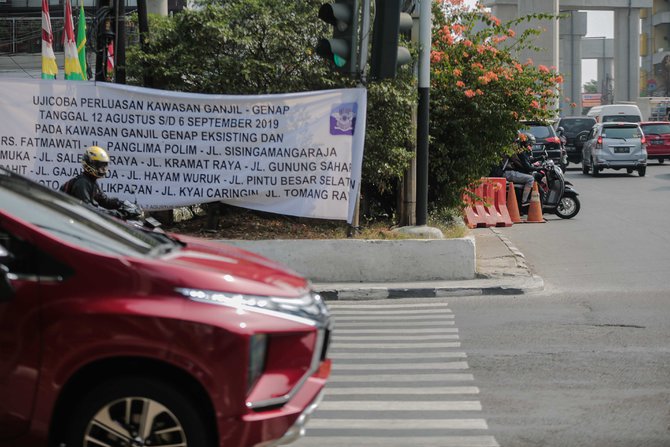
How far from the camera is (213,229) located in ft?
45.2

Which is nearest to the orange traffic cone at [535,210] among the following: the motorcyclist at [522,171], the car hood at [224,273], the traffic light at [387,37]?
the motorcyclist at [522,171]

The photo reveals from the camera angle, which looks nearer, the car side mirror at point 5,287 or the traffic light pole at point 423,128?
the car side mirror at point 5,287

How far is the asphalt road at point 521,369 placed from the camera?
6.27 metres

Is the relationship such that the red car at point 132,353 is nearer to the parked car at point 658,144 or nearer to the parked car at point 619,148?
the parked car at point 619,148

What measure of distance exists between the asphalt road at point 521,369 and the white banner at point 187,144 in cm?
197

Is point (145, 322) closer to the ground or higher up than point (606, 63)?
closer to the ground

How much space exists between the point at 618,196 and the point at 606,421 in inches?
799

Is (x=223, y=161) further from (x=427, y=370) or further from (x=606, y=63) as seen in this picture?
(x=606, y=63)

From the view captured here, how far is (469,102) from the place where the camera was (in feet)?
50.2

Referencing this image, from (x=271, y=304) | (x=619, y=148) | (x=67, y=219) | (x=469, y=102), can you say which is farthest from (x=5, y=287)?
(x=619, y=148)

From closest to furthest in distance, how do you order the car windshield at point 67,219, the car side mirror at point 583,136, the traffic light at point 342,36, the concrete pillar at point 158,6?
1. the car windshield at point 67,219
2. the traffic light at point 342,36
3. the concrete pillar at point 158,6
4. the car side mirror at point 583,136

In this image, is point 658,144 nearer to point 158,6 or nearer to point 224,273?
point 158,6

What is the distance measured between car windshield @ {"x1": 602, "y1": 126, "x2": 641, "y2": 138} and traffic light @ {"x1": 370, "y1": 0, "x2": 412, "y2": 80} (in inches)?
913

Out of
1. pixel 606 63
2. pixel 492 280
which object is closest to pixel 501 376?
pixel 492 280
